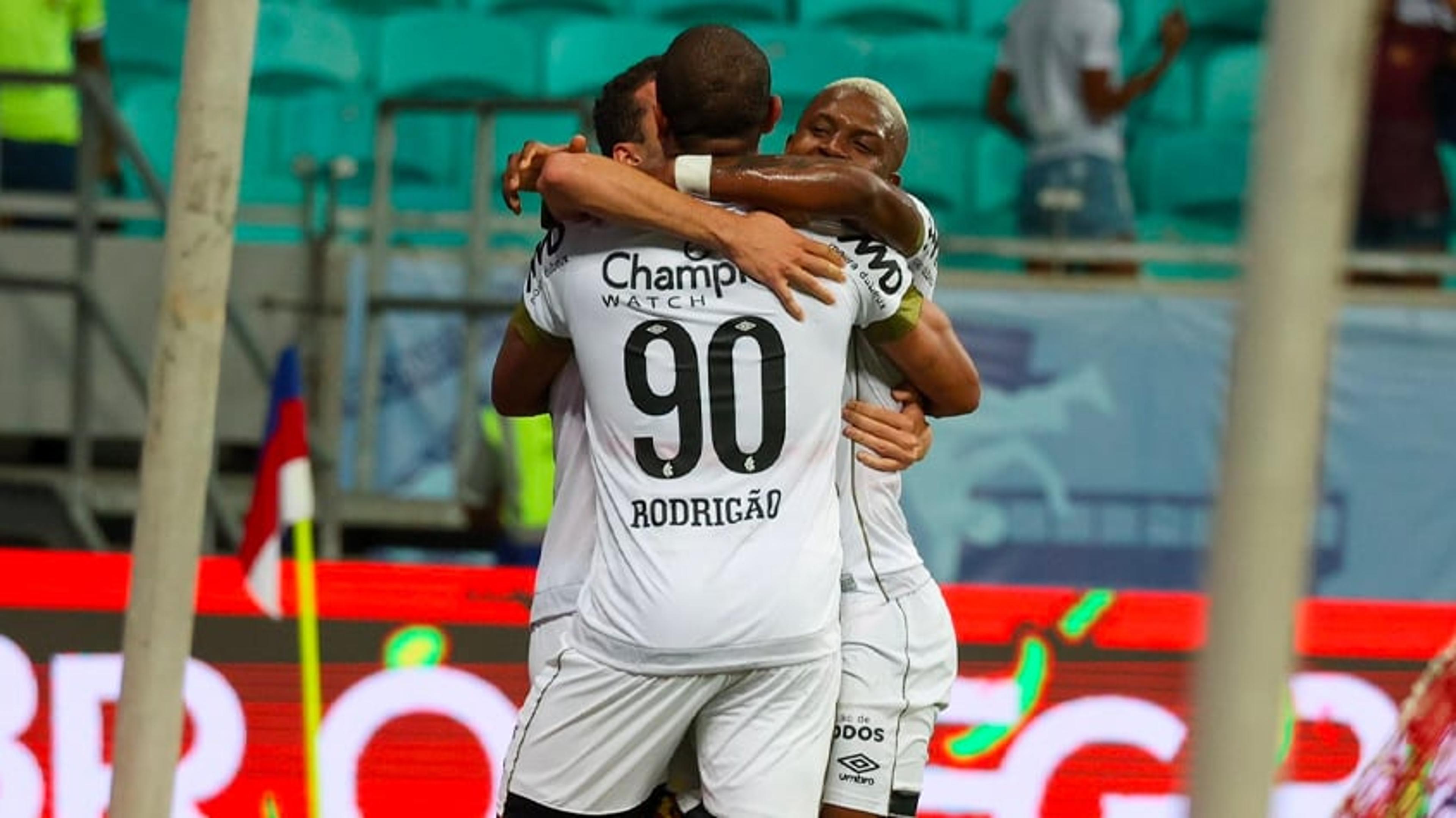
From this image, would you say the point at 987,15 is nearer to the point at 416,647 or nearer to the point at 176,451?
the point at 416,647

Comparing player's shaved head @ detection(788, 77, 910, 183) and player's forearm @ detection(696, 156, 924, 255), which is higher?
player's shaved head @ detection(788, 77, 910, 183)

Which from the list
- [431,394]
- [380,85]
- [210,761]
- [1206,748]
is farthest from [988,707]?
[380,85]

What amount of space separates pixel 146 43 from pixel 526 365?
19.5ft

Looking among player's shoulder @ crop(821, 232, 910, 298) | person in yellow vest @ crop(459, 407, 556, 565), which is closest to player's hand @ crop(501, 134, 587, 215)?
player's shoulder @ crop(821, 232, 910, 298)

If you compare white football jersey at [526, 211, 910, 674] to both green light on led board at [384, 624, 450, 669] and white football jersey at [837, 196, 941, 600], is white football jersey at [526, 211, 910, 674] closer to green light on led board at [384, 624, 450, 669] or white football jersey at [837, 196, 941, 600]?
white football jersey at [837, 196, 941, 600]

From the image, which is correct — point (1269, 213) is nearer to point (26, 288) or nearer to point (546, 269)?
point (546, 269)

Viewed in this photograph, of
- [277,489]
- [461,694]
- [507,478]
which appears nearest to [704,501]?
[277,489]

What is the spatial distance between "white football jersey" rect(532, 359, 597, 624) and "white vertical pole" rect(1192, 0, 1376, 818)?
6.75 ft

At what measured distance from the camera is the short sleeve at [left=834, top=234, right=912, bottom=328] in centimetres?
357

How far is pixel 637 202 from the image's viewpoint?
137 inches

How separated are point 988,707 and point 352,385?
114 inches

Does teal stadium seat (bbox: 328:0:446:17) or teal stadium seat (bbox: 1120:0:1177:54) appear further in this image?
teal stadium seat (bbox: 328:0:446:17)

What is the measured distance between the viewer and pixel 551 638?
12.3 feet

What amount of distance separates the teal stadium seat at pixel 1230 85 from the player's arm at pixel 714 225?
595 cm
